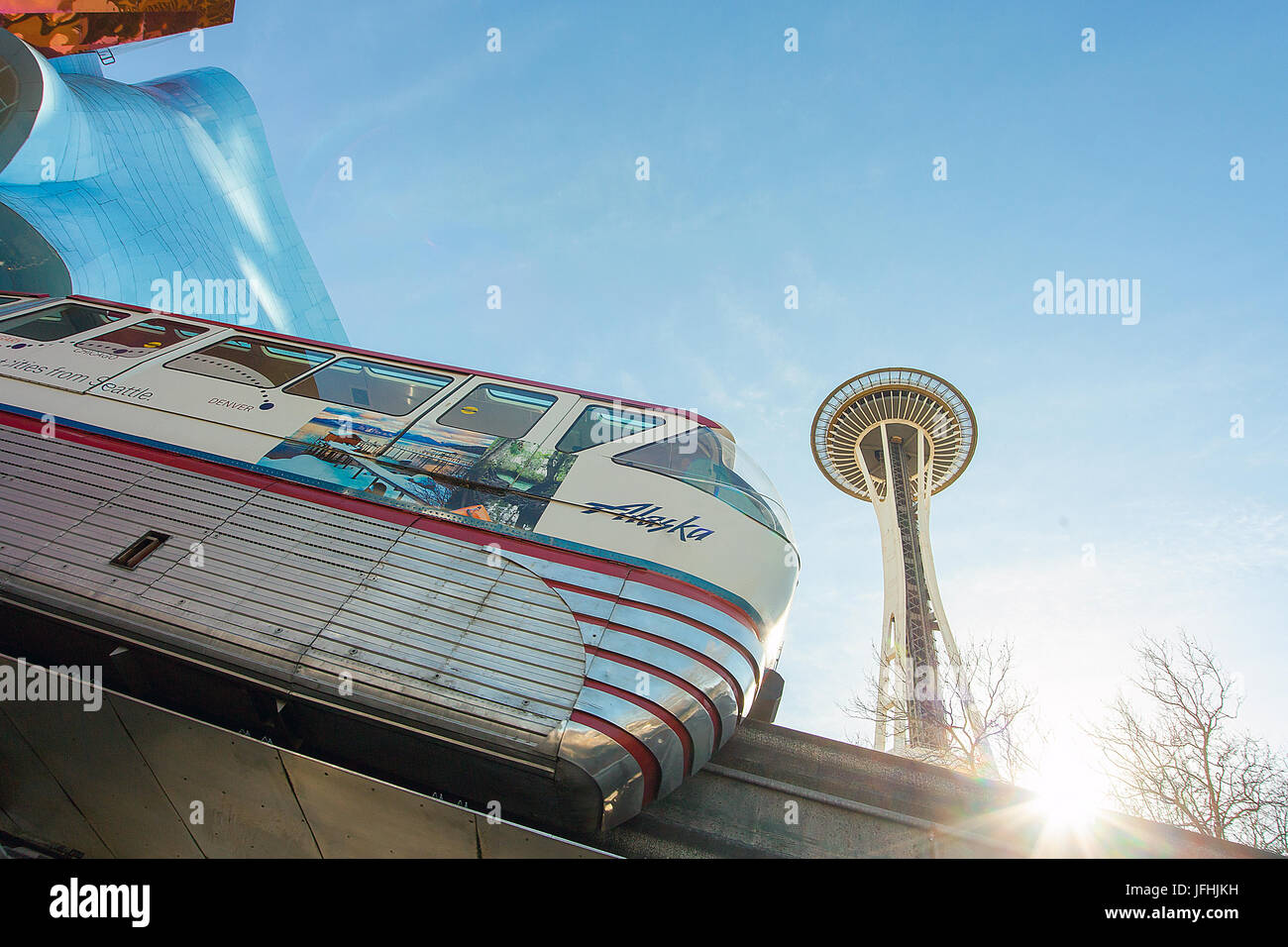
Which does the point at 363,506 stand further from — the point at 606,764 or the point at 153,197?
the point at 153,197

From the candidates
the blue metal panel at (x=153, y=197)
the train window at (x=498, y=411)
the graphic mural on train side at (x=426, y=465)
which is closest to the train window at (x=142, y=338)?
the graphic mural on train side at (x=426, y=465)

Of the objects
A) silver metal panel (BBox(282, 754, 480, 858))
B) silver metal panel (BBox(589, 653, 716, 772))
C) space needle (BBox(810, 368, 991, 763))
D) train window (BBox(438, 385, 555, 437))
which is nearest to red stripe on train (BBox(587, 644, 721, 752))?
silver metal panel (BBox(589, 653, 716, 772))

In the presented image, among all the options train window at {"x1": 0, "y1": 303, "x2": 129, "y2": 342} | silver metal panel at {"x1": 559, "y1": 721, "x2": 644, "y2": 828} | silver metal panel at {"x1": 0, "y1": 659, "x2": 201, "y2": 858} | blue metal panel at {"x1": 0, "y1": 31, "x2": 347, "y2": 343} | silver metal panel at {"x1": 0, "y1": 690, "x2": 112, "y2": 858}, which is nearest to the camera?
silver metal panel at {"x1": 559, "y1": 721, "x2": 644, "y2": 828}

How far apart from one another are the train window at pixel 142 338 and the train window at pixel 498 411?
10.8 ft

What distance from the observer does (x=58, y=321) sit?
24.0ft

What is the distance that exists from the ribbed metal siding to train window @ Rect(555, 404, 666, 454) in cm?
138

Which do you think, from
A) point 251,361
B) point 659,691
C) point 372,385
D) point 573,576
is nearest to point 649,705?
point 659,691

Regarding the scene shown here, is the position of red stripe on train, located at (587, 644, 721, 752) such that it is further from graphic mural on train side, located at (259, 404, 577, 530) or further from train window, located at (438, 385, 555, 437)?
train window, located at (438, 385, 555, 437)

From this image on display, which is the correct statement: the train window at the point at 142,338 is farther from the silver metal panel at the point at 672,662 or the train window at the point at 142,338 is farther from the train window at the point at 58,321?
the silver metal panel at the point at 672,662

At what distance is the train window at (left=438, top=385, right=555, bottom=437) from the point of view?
230 inches

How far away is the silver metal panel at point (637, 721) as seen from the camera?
3.83 metres

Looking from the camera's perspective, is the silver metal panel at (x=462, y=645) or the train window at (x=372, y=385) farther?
the train window at (x=372, y=385)

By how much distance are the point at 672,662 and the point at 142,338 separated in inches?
258
